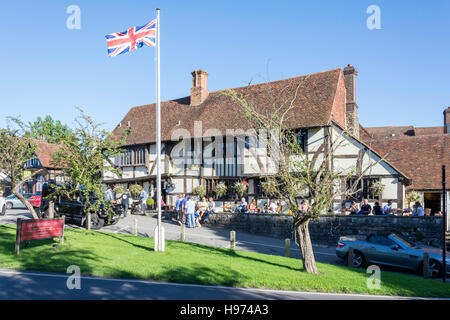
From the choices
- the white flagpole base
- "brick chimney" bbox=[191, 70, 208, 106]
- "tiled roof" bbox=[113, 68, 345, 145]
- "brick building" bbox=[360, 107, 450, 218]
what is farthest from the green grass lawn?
"brick chimney" bbox=[191, 70, 208, 106]

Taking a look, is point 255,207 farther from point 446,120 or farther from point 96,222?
point 446,120

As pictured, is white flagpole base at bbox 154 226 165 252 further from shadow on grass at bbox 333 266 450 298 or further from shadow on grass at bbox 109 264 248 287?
shadow on grass at bbox 333 266 450 298

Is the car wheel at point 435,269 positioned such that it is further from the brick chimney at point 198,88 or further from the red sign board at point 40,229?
the brick chimney at point 198,88

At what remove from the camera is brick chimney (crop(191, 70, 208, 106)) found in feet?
96.4

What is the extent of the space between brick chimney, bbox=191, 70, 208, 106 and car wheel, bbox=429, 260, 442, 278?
1995cm

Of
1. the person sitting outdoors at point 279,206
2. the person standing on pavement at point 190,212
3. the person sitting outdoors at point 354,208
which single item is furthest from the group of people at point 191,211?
the person sitting outdoors at point 354,208

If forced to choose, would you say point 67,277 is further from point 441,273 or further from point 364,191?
point 364,191

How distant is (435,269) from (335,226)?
593 centimetres

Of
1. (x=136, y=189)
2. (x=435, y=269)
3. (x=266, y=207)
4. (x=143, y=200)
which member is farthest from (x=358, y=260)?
(x=136, y=189)

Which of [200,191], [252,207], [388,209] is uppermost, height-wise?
[200,191]

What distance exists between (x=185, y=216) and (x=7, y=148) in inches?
396

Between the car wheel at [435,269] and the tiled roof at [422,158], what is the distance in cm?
1100

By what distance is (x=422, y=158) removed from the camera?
82.8ft
